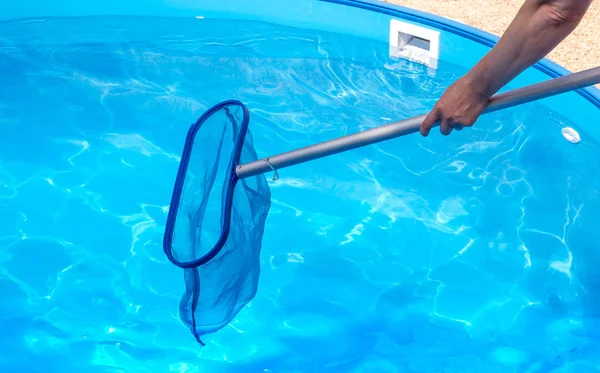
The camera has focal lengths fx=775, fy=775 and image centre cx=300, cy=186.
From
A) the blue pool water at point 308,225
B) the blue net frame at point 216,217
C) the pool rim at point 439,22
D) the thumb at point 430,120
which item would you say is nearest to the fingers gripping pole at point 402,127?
the thumb at point 430,120

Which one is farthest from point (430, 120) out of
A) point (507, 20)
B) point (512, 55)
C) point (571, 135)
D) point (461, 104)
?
point (507, 20)

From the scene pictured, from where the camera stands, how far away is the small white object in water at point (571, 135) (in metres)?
4.59

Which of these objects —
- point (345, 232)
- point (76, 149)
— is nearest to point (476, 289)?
point (345, 232)

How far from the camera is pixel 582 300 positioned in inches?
148

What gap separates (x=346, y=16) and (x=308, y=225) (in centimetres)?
214

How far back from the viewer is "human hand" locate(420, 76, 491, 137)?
2.08m

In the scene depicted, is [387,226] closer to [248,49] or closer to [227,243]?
[227,243]

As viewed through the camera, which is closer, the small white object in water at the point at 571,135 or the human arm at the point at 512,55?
the human arm at the point at 512,55

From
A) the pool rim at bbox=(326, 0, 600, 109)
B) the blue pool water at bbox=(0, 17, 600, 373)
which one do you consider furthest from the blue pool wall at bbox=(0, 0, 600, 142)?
the blue pool water at bbox=(0, 17, 600, 373)

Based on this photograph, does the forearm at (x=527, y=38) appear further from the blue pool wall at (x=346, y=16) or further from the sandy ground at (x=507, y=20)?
the sandy ground at (x=507, y=20)

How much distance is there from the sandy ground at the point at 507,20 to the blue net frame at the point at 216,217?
287 centimetres

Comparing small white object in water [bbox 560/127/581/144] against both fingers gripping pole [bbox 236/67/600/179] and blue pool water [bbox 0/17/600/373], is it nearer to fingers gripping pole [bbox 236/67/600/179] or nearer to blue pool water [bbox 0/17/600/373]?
blue pool water [bbox 0/17/600/373]

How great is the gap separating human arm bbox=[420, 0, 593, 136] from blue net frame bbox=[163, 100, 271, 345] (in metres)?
0.77

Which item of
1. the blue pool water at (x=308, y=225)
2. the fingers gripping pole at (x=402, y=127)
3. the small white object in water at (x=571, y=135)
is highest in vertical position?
the fingers gripping pole at (x=402, y=127)
